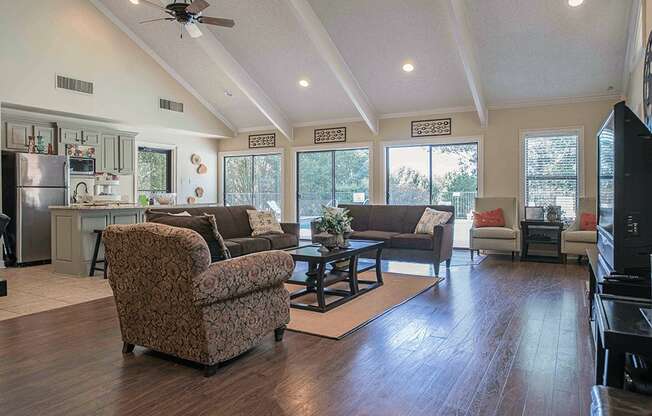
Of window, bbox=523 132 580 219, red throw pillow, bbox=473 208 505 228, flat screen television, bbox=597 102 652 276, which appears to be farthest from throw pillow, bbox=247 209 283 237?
flat screen television, bbox=597 102 652 276

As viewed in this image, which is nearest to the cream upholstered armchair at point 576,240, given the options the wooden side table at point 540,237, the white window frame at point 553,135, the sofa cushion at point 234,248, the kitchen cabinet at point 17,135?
the wooden side table at point 540,237

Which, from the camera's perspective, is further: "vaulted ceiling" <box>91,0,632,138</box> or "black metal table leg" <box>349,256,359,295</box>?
"vaulted ceiling" <box>91,0,632,138</box>

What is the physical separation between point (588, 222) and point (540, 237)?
72cm

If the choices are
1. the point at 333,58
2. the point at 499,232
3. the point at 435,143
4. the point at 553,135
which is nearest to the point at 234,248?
the point at 333,58

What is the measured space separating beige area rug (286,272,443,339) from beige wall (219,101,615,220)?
340 centimetres

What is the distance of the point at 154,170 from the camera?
385 inches

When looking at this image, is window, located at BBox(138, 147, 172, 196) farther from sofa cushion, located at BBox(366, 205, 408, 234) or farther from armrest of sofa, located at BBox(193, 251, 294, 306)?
armrest of sofa, located at BBox(193, 251, 294, 306)

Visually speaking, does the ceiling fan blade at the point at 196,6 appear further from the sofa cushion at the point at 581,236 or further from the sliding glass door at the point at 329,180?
the sofa cushion at the point at 581,236

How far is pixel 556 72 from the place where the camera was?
6.78 m

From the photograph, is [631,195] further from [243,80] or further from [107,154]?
[107,154]

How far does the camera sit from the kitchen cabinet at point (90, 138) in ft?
25.9

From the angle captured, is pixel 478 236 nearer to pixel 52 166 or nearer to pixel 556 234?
pixel 556 234

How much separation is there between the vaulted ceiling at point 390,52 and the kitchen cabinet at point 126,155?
1736 millimetres

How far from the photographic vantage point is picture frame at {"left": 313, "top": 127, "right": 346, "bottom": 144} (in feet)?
31.1
